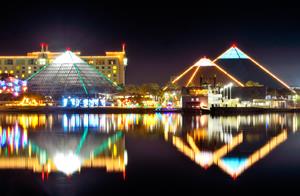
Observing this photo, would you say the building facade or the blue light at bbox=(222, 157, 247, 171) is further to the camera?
the building facade

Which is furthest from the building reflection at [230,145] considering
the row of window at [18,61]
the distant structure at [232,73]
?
the row of window at [18,61]

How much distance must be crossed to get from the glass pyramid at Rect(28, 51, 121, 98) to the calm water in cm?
3936

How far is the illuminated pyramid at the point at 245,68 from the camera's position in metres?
78.1

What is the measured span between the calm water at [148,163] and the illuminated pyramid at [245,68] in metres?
52.5

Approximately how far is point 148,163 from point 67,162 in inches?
92.1

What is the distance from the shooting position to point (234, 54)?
A: 83.3 metres

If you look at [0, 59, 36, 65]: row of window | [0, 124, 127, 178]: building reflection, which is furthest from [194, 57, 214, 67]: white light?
[0, 124, 127, 178]: building reflection

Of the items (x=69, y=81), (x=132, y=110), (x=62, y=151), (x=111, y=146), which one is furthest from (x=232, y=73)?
(x=62, y=151)

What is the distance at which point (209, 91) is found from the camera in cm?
5669

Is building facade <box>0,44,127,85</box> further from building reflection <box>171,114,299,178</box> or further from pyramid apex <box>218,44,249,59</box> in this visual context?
building reflection <box>171,114,299,178</box>

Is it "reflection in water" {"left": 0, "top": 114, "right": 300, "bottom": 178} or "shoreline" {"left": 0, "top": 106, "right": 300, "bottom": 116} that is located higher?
"shoreline" {"left": 0, "top": 106, "right": 300, "bottom": 116}

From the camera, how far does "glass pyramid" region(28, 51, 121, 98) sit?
215 feet

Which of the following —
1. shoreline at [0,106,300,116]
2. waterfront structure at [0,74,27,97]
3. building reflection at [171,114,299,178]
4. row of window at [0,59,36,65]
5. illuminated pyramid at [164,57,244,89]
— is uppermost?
row of window at [0,59,36,65]

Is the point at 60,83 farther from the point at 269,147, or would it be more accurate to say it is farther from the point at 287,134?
the point at 269,147
